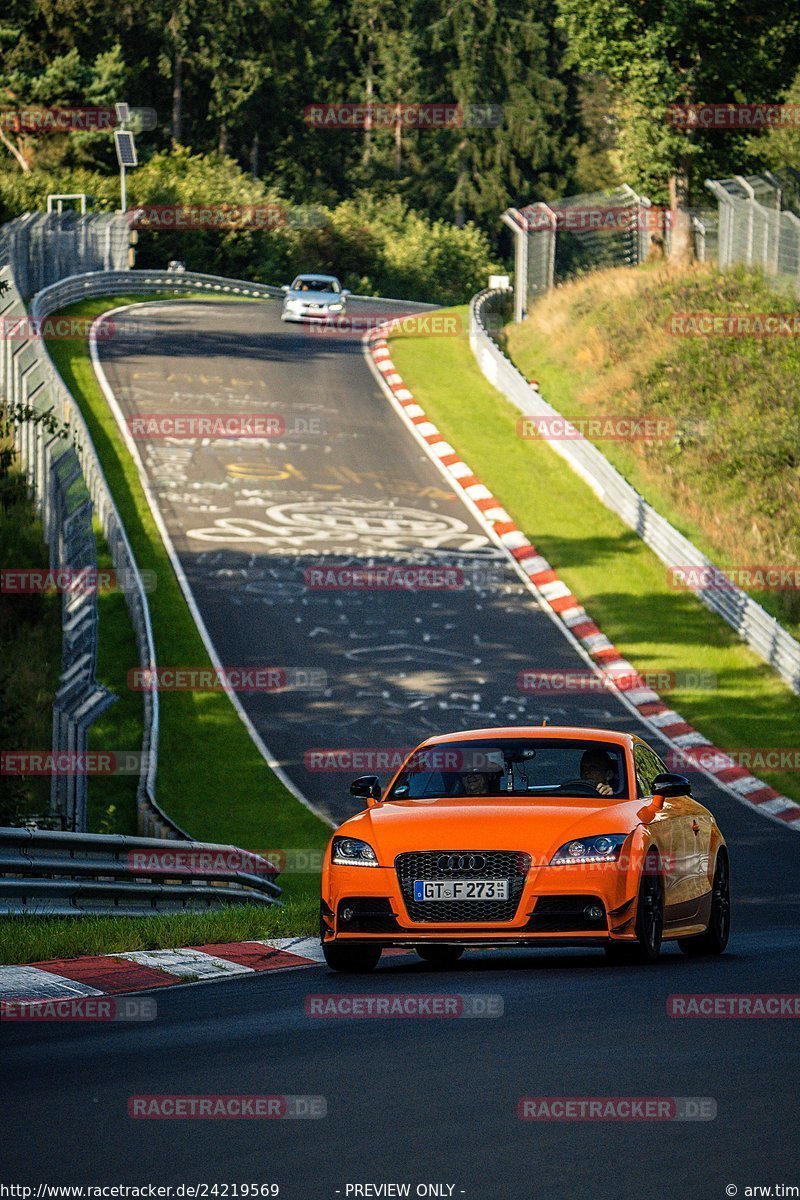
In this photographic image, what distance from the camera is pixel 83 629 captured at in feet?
68.0

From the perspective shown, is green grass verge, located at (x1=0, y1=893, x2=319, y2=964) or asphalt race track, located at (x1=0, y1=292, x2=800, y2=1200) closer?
asphalt race track, located at (x1=0, y1=292, x2=800, y2=1200)

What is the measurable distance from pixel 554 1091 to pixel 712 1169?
116 centimetres

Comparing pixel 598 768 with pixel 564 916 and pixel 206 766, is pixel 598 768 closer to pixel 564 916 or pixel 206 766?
pixel 564 916

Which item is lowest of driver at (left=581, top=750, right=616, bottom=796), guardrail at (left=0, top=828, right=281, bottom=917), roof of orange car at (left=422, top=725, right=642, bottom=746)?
guardrail at (left=0, top=828, right=281, bottom=917)

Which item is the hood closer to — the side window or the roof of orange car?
the side window

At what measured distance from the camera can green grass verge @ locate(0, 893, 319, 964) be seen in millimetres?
10930

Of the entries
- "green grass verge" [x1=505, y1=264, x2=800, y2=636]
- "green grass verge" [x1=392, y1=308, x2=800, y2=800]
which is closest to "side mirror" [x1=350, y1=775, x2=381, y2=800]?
"green grass verge" [x1=392, y1=308, x2=800, y2=800]

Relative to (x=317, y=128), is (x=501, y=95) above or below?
above

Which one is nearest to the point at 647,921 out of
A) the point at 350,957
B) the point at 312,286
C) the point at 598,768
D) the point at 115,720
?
the point at 598,768

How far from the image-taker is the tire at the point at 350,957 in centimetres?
1098

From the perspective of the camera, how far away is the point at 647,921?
35.8 feet

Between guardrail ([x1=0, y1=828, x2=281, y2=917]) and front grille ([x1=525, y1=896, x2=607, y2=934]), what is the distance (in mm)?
3330

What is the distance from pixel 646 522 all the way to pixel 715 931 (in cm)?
2170

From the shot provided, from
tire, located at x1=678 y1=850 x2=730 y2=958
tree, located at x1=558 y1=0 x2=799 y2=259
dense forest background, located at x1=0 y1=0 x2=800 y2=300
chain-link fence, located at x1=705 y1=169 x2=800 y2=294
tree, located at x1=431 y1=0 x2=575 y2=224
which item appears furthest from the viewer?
tree, located at x1=431 y1=0 x2=575 y2=224
